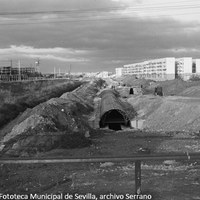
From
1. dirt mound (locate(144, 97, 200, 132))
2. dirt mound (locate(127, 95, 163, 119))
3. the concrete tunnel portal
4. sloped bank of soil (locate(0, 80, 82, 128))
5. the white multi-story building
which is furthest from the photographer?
the white multi-story building

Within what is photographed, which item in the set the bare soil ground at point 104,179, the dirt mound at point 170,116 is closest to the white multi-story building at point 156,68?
the dirt mound at point 170,116

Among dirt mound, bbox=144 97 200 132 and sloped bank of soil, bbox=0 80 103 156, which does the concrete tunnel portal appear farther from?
sloped bank of soil, bbox=0 80 103 156

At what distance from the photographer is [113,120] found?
89.3 ft

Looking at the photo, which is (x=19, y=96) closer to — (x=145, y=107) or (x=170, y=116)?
(x=145, y=107)

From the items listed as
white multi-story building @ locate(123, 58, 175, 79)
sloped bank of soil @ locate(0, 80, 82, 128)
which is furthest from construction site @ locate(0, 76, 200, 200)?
white multi-story building @ locate(123, 58, 175, 79)

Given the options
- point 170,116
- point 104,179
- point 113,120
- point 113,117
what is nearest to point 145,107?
point 113,117

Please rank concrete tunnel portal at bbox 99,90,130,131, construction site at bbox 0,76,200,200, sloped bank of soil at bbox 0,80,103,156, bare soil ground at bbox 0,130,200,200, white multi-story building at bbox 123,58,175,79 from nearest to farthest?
construction site at bbox 0,76,200,200, bare soil ground at bbox 0,130,200,200, sloped bank of soil at bbox 0,80,103,156, concrete tunnel portal at bbox 99,90,130,131, white multi-story building at bbox 123,58,175,79

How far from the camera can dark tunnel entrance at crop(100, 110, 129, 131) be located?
26.0 metres

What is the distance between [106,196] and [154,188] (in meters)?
1.13

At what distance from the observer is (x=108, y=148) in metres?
15.3

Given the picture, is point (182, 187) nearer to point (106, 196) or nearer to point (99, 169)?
point (106, 196)

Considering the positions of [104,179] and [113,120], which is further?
[113,120]

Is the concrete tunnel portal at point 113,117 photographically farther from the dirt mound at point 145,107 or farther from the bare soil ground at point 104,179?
the bare soil ground at point 104,179

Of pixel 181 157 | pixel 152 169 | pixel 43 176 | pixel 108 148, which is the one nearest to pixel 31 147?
pixel 108 148
